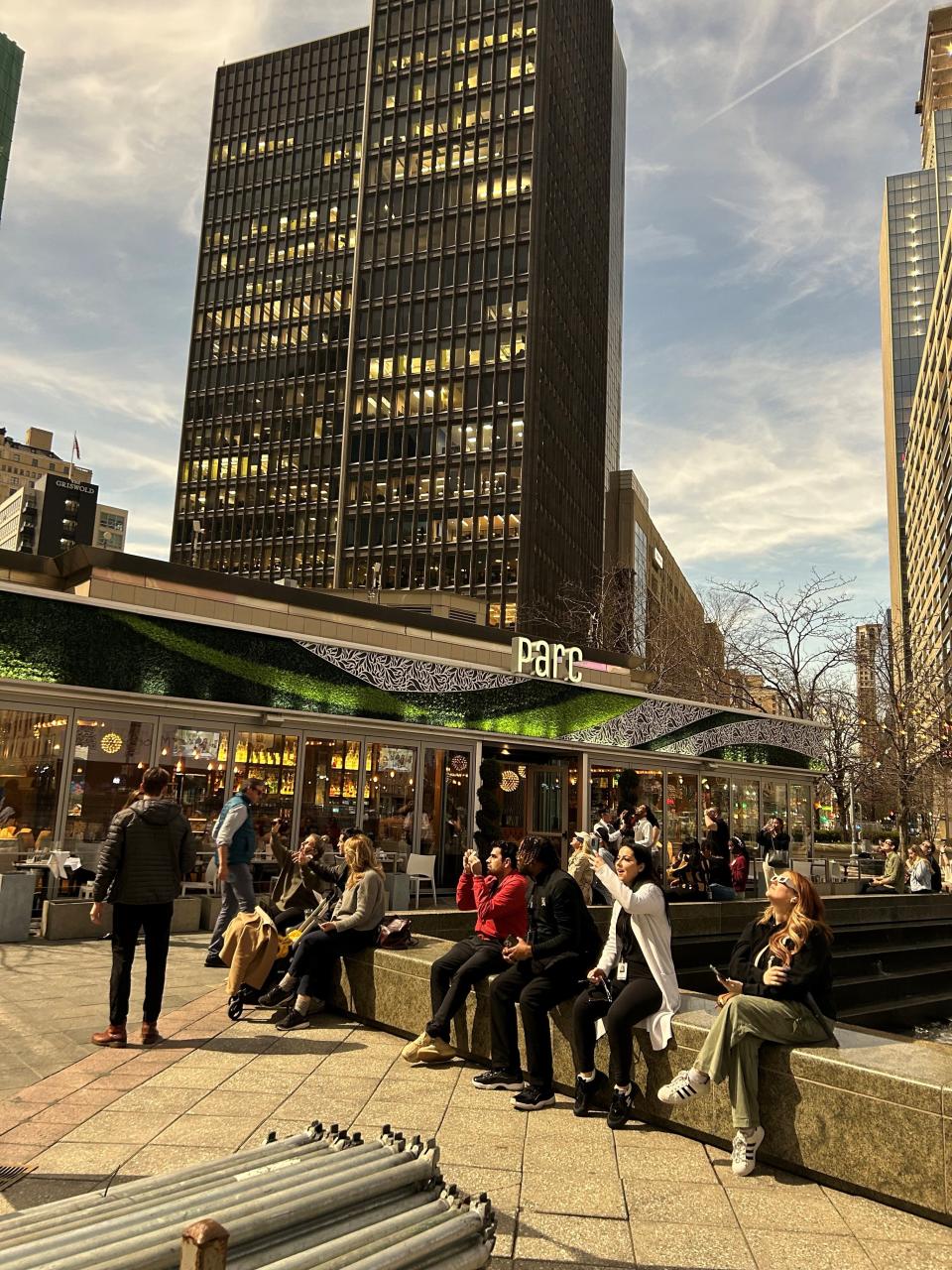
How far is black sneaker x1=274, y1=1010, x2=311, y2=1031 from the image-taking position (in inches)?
279

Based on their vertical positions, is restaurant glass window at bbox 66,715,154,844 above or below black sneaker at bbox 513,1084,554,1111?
above

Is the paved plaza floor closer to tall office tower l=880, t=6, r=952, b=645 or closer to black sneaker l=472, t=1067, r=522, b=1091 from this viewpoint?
black sneaker l=472, t=1067, r=522, b=1091

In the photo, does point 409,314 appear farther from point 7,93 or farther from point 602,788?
point 7,93

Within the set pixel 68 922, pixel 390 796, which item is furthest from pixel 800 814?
pixel 68 922

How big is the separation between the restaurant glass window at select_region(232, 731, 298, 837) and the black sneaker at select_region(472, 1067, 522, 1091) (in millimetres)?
9288

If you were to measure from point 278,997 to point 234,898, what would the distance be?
235cm

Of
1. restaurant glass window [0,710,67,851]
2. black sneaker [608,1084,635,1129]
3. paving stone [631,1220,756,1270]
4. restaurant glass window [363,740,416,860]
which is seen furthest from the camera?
restaurant glass window [363,740,416,860]

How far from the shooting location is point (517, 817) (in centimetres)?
1906

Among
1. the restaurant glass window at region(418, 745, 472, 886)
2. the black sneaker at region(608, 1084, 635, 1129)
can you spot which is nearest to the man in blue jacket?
the black sneaker at region(608, 1084, 635, 1129)

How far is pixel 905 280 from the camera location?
13138cm

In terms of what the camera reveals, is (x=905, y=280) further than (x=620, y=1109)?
Yes

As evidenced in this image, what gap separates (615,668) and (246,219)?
Answer: 252ft

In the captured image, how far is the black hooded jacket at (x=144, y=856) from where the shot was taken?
21.2 feet

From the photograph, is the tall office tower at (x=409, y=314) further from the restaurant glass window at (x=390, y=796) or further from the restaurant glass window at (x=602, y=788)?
the restaurant glass window at (x=390, y=796)
